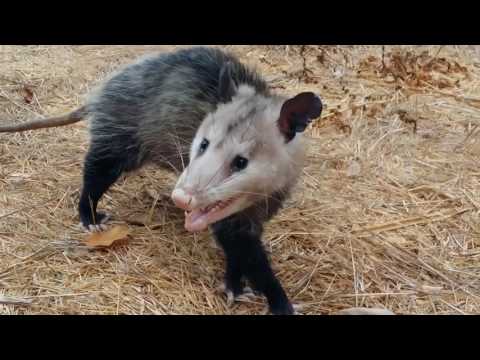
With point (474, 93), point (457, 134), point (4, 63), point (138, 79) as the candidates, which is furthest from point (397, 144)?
point (4, 63)

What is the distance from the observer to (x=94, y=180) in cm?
383

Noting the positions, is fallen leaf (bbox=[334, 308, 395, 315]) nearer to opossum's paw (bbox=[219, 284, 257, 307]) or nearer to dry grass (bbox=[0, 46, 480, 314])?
dry grass (bbox=[0, 46, 480, 314])

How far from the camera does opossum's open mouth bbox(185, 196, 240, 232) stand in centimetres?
269

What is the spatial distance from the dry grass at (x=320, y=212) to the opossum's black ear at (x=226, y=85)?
39.3 inches

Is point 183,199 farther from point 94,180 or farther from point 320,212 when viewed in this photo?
point 320,212

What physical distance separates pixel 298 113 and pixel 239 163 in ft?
1.33

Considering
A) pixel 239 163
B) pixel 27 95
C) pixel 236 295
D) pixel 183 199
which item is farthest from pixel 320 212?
pixel 27 95

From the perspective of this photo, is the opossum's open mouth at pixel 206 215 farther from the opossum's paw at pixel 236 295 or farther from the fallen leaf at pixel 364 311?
the fallen leaf at pixel 364 311

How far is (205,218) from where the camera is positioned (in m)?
2.71

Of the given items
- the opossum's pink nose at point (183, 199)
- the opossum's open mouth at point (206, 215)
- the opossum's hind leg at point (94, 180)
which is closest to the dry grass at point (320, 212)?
Answer: the opossum's hind leg at point (94, 180)

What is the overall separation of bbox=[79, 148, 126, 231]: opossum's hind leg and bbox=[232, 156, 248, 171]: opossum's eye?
1269 mm

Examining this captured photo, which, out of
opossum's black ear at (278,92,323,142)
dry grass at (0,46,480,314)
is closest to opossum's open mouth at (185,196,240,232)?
opossum's black ear at (278,92,323,142)

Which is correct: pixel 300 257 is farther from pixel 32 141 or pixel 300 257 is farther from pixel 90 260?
pixel 32 141

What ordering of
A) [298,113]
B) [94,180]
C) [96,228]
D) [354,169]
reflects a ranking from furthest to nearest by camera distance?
1. [354,169]
2. [94,180]
3. [96,228]
4. [298,113]
